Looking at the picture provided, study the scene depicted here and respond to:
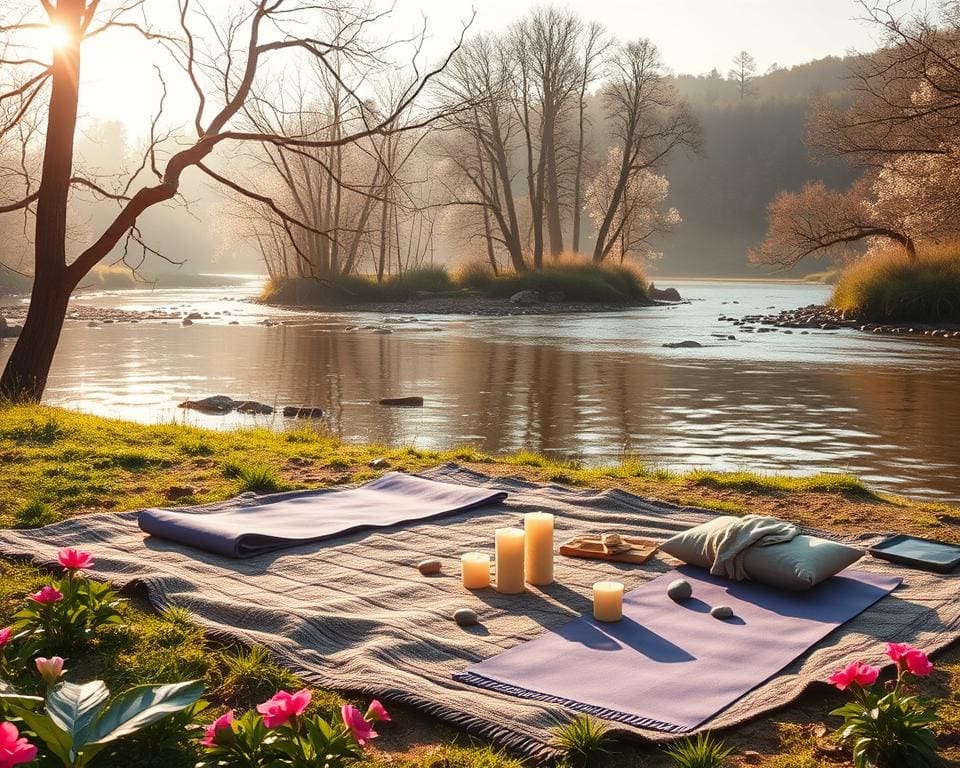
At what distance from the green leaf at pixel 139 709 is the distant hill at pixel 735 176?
8390 cm

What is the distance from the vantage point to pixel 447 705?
271 centimetres

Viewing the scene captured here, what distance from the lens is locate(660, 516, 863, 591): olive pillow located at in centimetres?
369

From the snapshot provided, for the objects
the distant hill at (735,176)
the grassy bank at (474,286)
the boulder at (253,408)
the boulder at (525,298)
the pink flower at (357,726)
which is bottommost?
the boulder at (253,408)

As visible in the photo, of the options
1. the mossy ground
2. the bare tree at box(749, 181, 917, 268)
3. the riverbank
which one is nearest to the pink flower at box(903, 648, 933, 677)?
the mossy ground

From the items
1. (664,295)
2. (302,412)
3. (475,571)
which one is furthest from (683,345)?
(664,295)

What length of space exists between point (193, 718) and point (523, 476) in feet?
12.4

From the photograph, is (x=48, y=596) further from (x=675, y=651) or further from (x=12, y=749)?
(x=675, y=651)

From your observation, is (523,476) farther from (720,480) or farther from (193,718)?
(193,718)

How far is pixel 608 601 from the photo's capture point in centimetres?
339

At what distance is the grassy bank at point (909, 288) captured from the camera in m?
22.8

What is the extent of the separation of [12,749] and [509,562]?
87.3 inches

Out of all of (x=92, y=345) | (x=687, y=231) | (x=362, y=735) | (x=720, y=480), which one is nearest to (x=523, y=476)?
(x=720, y=480)

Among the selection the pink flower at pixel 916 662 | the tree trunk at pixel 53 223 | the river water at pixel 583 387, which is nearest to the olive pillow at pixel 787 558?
the pink flower at pixel 916 662

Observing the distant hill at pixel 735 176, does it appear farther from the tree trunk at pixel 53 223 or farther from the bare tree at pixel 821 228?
the tree trunk at pixel 53 223
